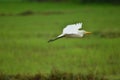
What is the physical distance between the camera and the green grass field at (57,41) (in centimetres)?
274

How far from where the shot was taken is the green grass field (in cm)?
274

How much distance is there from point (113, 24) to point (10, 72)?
71cm

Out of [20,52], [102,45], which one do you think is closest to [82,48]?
[102,45]

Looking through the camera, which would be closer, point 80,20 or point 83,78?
point 83,78

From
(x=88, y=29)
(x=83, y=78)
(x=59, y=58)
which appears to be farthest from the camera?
(x=88, y=29)

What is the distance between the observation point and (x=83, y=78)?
8.48 feet

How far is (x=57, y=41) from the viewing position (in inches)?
120

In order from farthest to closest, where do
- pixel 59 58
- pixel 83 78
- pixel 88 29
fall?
pixel 88 29 → pixel 59 58 → pixel 83 78

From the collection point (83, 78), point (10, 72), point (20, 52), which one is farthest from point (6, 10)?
point (83, 78)

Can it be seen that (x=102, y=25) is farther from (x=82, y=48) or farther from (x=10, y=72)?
(x=10, y=72)

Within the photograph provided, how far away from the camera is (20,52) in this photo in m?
2.88

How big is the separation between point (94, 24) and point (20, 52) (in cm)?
49

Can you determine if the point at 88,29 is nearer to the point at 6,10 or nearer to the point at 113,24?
the point at 113,24

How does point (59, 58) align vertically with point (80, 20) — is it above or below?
below
